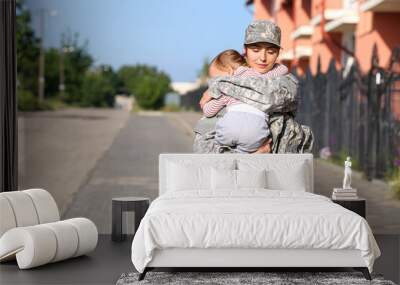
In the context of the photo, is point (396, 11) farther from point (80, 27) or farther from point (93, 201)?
point (80, 27)

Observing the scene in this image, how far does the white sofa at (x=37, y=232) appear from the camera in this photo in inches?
204

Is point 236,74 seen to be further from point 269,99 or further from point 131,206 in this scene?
point 131,206

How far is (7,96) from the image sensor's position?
6.97 meters

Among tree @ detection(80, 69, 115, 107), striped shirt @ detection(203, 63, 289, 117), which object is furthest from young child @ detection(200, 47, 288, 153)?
tree @ detection(80, 69, 115, 107)

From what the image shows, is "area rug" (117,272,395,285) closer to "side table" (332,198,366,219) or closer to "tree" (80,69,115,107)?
"side table" (332,198,366,219)

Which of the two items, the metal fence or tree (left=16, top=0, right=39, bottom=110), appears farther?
tree (left=16, top=0, right=39, bottom=110)

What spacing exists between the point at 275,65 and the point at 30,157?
39.6ft

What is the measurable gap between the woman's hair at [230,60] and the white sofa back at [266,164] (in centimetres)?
66

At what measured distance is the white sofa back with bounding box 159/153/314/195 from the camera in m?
5.88

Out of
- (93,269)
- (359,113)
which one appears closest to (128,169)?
(359,113)

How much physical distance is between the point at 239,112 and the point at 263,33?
0.58 metres

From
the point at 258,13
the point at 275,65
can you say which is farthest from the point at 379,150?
the point at 258,13

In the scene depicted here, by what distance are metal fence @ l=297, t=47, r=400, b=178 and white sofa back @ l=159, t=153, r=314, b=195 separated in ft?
12.5

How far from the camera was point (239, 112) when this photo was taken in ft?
19.8
